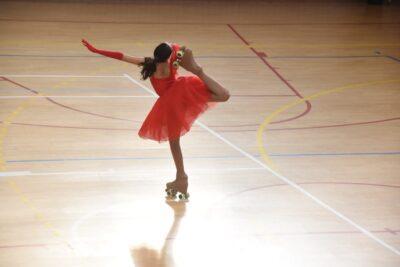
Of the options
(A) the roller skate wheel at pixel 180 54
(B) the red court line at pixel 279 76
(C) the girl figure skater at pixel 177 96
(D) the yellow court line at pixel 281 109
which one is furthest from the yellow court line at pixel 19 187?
(B) the red court line at pixel 279 76

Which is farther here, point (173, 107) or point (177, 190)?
point (177, 190)

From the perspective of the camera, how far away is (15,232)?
18.3 ft

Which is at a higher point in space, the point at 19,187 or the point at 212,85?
the point at 212,85

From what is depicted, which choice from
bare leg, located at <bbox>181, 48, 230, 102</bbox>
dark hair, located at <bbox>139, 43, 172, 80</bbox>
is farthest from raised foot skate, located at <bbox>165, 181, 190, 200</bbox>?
dark hair, located at <bbox>139, 43, 172, 80</bbox>

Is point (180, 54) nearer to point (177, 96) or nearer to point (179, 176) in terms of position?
point (177, 96)

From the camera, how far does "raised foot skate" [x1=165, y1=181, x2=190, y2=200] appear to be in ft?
20.6

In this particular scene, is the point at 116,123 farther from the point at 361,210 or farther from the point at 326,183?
the point at 361,210

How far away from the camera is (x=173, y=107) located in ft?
20.1

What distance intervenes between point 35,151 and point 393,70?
16.9 ft

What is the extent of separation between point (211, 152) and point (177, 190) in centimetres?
Result: 113

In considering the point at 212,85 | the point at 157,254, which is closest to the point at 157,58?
the point at 212,85

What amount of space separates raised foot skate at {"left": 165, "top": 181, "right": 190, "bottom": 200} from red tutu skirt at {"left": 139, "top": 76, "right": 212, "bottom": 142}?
0.36 meters

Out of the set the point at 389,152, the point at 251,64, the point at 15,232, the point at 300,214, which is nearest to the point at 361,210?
the point at 300,214

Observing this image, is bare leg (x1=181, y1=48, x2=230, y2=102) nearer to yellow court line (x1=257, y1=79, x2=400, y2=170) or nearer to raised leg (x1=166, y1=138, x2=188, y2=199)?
raised leg (x1=166, y1=138, x2=188, y2=199)
